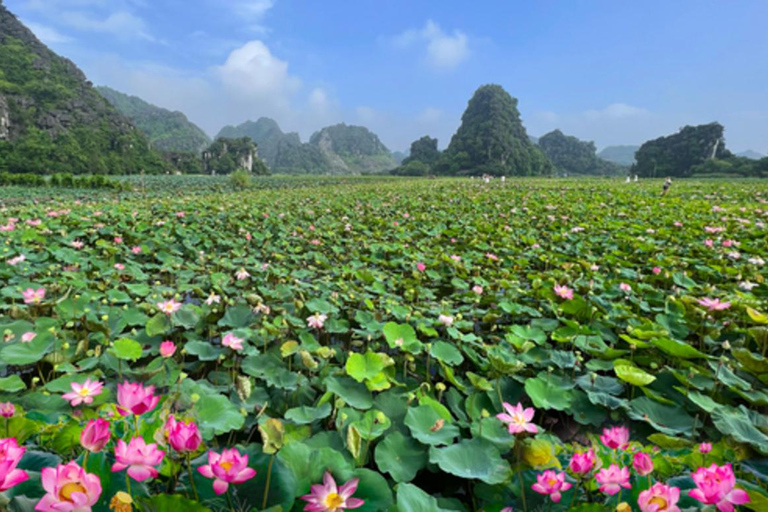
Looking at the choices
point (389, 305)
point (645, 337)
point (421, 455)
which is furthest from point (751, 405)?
point (389, 305)

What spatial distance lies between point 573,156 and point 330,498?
261ft

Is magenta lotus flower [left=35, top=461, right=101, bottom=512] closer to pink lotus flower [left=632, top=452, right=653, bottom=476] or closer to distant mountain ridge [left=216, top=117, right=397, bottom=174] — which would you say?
pink lotus flower [left=632, top=452, right=653, bottom=476]

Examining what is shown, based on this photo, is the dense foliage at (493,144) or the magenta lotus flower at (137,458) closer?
the magenta lotus flower at (137,458)

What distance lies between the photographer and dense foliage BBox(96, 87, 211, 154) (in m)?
78.5

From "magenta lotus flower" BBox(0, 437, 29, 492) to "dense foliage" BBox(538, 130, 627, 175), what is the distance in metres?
70.4

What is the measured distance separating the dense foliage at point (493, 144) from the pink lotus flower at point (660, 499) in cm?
5066

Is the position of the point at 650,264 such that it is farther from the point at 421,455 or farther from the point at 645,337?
the point at 421,455

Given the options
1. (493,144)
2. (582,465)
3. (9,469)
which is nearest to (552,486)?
(582,465)

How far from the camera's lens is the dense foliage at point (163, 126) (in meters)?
78.5

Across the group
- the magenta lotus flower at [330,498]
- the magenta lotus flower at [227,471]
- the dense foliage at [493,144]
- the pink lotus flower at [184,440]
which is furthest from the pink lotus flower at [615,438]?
the dense foliage at [493,144]

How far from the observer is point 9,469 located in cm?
55

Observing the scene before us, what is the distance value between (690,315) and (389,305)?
1659 mm

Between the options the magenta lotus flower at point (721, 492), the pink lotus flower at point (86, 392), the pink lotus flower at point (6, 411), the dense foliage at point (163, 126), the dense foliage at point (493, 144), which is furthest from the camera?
the dense foliage at point (163, 126)

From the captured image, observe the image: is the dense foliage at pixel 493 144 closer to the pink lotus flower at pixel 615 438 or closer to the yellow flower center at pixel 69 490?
the pink lotus flower at pixel 615 438
